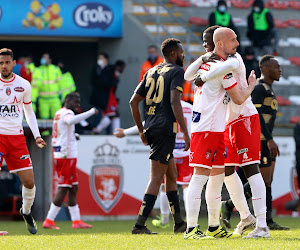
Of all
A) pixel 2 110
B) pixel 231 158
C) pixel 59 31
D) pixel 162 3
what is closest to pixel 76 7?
pixel 59 31

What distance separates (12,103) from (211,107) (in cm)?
313

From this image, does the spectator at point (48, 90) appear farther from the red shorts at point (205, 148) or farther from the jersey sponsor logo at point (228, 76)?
the jersey sponsor logo at point (228, 76)

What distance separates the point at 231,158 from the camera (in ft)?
30.4

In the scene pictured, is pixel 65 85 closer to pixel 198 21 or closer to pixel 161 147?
pixel 198 21

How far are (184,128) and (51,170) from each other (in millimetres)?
5871

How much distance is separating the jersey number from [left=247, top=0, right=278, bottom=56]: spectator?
12.3 metres

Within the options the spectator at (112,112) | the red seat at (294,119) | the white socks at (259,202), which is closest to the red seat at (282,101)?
the red seat at (294,119)

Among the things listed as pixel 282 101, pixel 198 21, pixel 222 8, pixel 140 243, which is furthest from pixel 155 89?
pixel 198 21

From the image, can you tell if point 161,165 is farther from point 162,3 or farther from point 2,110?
point 162,3

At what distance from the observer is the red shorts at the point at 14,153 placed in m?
10.5

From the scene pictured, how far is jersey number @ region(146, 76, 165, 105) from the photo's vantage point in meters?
9.79

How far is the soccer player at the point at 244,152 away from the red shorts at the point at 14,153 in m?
2.80

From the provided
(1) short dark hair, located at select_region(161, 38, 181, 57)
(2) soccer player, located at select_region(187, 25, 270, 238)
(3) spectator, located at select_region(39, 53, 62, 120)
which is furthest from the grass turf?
(3) spectator, located at select_region(39, 53, 62, 120)

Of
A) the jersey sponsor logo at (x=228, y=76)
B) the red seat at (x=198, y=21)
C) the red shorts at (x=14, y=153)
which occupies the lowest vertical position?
the red shorts at (x=14, y=153)
